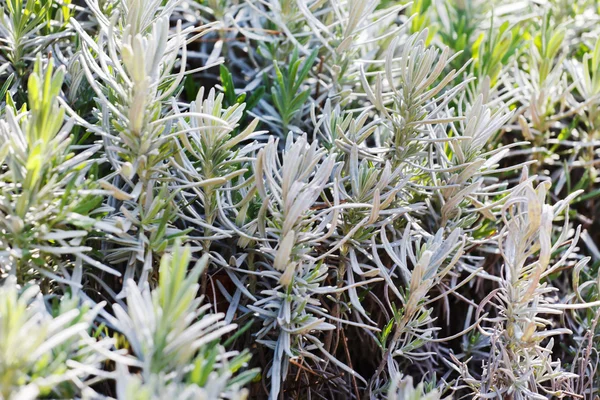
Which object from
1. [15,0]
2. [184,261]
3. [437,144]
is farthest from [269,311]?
[15,0]

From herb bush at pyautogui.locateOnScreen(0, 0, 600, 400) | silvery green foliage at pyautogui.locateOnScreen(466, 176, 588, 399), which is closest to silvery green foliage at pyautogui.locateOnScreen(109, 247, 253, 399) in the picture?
herb bush at pyautogui.locateOnScreen(0, 0, 600, 400)

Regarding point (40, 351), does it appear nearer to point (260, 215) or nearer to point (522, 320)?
point (260, 215)

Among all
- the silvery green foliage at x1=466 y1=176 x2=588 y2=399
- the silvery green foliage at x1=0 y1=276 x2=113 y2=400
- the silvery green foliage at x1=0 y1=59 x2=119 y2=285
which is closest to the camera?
the silvery green foliage at x1=0 y1=276 x2=113 y2=400

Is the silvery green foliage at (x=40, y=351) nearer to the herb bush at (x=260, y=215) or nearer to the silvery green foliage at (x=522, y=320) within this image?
the herb bush at (x=260, y=215)

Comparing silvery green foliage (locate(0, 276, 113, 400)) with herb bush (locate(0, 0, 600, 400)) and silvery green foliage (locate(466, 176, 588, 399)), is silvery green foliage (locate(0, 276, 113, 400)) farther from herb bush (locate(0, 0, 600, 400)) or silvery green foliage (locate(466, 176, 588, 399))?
silvery green foliage (locate(466, 176, 588, 399))

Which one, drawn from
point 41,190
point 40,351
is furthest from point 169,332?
point 41,190

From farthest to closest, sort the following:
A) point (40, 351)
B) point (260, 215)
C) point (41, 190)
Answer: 1. point (260, 215)
2. point (41, 190)
3. point (40, 351)

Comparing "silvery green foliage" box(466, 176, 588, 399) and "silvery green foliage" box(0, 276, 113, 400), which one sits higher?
"silvery green foliage" box(0, 276, 113, 400)

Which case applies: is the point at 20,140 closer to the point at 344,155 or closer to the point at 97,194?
the point at 97,194
